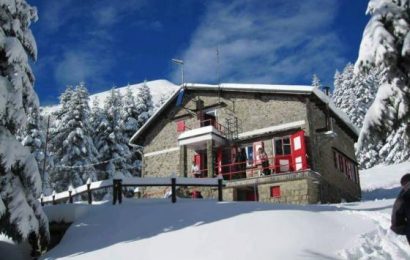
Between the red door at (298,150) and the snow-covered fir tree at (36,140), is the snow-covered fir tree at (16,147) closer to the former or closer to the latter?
the red door at (298,150)

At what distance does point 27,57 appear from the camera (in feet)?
44.5

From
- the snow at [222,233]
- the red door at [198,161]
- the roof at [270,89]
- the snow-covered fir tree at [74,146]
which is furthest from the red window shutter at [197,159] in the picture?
the snow at [222,233]

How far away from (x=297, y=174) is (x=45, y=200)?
11533 mm

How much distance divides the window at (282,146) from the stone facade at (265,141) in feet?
0.96

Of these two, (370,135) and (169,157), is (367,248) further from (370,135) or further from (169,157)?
(169,157)

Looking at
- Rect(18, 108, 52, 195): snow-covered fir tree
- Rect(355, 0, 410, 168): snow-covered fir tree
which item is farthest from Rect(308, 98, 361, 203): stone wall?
Rect(18, 108, 52, 195): snow-covered fir tree

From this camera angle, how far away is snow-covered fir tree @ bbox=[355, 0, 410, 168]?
11.8 m

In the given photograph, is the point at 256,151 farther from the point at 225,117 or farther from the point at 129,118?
the point at 129,118

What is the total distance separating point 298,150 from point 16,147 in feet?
50.1

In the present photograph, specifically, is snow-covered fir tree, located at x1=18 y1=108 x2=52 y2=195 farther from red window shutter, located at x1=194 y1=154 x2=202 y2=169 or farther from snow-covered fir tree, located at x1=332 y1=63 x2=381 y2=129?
snow-covered fir tree, located at x1=332 y1=63 x2=381 y2=129

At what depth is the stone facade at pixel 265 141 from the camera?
24.5 metres

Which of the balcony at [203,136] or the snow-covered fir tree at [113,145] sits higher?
the snow-covered fir tree at [113,145]

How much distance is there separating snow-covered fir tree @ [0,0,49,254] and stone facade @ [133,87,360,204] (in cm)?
1328

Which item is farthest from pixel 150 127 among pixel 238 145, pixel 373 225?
pixel 373 225
